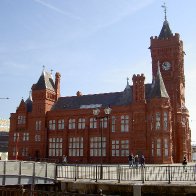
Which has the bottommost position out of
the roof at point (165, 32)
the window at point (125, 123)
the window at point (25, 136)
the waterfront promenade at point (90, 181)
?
the waterfront promenade at point (90, 181)

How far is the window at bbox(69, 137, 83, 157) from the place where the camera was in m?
63.3

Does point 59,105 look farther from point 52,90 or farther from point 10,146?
point 10,146

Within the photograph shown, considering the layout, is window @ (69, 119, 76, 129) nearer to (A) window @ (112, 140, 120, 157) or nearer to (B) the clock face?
(A) window @ (112, 140, 120, 157)

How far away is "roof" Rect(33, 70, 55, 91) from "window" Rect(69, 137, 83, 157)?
42.2ft

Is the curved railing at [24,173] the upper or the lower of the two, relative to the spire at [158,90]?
lower

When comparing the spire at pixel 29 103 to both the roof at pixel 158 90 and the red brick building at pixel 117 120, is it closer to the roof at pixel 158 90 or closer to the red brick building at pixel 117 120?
the red brick building at pixel 117 120

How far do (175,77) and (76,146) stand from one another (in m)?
23.2

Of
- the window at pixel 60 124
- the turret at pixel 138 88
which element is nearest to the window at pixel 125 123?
the turret at pixel 138 88

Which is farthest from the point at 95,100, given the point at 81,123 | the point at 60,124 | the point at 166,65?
the point at 166,65

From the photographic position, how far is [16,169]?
2500 centimetres

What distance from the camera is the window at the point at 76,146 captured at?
6329cm

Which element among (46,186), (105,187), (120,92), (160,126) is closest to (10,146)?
(120,92)

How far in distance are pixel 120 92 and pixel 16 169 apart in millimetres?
41772

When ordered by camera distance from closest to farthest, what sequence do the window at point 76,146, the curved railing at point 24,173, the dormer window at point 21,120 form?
the curved railing at point 24,173
the window at point 76,146
the dormer window at point 21,120
